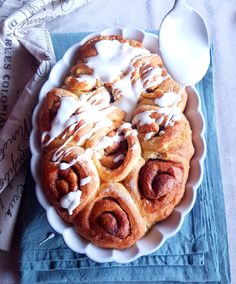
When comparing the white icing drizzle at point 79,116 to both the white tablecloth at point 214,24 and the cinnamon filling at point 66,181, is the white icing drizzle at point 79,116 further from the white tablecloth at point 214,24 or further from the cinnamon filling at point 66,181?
the white tablecloth at point 214,24

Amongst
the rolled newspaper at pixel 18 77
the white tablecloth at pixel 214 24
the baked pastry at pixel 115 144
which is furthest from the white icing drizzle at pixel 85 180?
the white tablecloth at pixel 214 24

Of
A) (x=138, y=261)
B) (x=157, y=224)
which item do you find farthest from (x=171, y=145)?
(x=138, y=261)

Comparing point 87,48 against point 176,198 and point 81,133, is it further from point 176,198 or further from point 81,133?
point 176,198

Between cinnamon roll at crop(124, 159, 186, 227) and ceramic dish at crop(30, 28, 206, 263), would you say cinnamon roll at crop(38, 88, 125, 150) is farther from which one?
cinnamon roll at crop(124, 159, 186, 227)

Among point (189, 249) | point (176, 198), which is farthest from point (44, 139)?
point (189, 249)

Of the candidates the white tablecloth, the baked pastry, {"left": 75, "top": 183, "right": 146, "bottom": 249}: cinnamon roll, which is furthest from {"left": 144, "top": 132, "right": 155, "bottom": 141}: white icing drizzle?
the white tablecloth

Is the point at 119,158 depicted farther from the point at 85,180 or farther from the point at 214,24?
the point at 214,24
